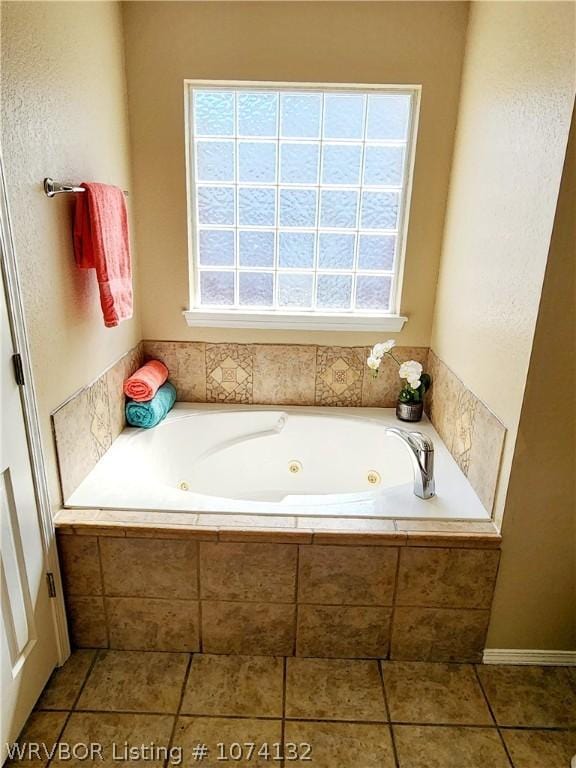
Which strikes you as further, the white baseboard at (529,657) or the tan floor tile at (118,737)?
the white baseboard at (529,657)

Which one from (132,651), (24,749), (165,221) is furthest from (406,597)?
(165,221)

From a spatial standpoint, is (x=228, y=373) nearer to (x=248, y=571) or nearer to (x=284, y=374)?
(x=284, y=374)

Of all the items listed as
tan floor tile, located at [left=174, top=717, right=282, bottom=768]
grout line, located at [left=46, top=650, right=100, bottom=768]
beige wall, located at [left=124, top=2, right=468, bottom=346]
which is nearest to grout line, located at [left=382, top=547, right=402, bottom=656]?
tan floor tile, located at [left=174, top=717, right=282, bottom=768]

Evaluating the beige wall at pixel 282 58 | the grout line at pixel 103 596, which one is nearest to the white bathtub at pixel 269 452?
the grout line at pixel 103 596

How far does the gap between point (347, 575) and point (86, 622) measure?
0.93 metres

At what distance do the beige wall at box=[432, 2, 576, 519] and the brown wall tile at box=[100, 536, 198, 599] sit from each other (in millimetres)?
1061

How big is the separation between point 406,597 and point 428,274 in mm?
1490

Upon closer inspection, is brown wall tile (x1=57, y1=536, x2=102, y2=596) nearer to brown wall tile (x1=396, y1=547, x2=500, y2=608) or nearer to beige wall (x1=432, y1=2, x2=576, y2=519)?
brown wall tile (x1=396, y1=547, x2=500, y2=608)

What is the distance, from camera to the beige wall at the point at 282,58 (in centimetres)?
214

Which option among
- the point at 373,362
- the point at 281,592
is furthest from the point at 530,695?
the point at 373,362

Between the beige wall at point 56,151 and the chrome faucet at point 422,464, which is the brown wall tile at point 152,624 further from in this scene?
the chrome faucet at point 422,464

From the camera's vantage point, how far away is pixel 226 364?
8.65ft

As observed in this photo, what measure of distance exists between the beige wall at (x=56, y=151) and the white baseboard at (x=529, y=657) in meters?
1.62

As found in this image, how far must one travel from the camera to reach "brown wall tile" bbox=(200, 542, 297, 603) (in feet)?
5.58
